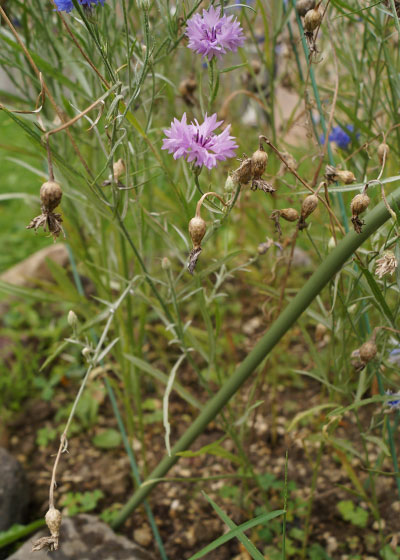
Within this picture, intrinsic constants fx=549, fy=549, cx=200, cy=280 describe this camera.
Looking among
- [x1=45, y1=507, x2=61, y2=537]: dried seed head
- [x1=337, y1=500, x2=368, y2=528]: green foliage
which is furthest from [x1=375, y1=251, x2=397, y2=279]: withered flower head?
[x1=337, y1=500, x2=368, y2=528]: green foliage

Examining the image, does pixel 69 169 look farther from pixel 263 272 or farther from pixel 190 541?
pixel 263 272

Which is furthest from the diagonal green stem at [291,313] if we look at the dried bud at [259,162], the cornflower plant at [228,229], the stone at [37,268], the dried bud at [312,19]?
the stone at [37,268]

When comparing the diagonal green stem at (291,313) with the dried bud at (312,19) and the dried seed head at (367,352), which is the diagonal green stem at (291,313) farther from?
the dried bud at (312,19)

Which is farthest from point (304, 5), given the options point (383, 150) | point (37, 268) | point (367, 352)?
point (37, 268)

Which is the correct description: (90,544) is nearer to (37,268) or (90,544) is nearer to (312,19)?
(312,19)

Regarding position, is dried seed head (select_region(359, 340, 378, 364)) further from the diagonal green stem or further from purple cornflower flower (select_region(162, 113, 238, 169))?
purple cornflower flower (select_region(162, 113, 238, 169))

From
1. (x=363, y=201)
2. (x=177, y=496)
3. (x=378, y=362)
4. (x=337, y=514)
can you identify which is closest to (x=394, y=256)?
(x=363, y=201)
